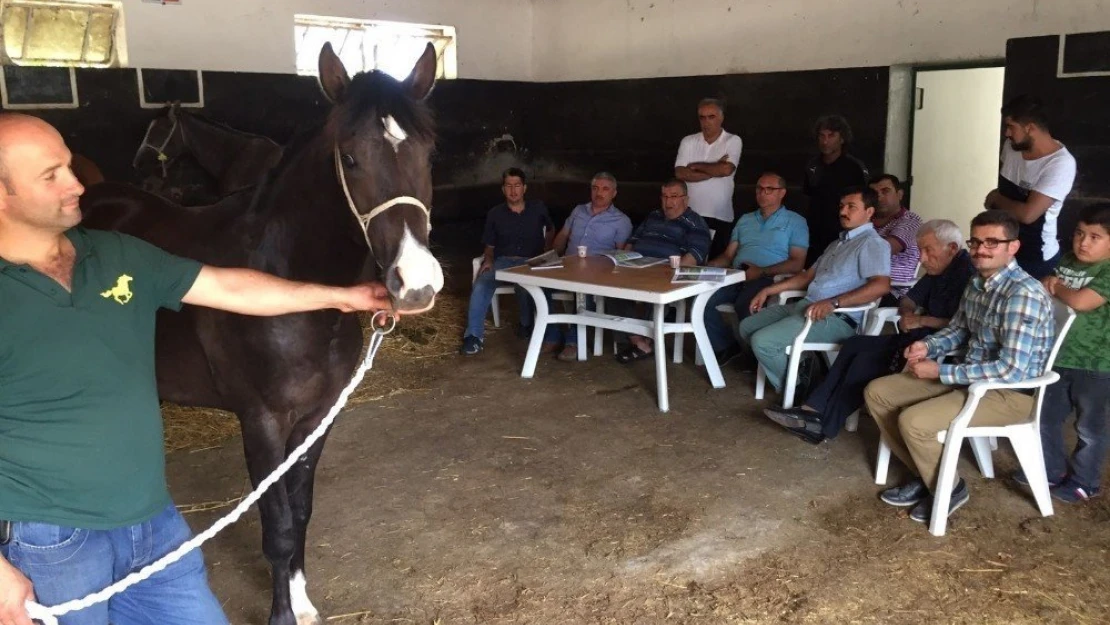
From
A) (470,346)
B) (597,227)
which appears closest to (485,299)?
(470,346)

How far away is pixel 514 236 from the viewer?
18.2 ft

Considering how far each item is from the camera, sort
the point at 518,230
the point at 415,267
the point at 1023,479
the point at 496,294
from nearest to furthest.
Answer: the point at 415,267
the point at 1023,479
the point at 518,230
the point at 496,294

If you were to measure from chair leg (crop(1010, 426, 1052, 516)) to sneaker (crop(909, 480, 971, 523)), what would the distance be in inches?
8.4

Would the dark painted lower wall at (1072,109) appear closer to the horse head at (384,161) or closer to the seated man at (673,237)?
the seated man at (673,237)

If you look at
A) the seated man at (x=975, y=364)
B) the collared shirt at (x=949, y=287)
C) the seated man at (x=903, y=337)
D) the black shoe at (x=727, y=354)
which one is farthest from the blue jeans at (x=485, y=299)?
the seated man at (x=975, y=364)

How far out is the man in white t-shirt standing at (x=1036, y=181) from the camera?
349 cm

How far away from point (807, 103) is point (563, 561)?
188 inches

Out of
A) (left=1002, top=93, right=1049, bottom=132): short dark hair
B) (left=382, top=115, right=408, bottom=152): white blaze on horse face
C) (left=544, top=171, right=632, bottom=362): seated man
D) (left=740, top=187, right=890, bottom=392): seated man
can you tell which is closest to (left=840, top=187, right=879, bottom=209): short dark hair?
(left=740, top=187, right=890, bottom=392): seated man

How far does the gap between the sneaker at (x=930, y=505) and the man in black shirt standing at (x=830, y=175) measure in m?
1.94

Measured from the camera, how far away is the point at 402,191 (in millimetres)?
1815

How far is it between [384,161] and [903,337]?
91.3 inches

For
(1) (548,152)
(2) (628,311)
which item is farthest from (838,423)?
(1) (548,152)

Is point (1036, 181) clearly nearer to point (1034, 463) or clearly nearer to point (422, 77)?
point (1034, 463)

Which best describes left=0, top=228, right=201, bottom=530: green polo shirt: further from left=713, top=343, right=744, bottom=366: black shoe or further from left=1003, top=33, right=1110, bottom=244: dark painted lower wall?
left=1003, top=33, right=1110, bottom=244: dark painted lower wall
